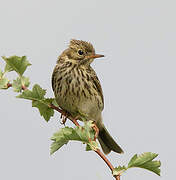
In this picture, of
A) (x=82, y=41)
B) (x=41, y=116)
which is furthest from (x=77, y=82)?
(x=41, y=116)

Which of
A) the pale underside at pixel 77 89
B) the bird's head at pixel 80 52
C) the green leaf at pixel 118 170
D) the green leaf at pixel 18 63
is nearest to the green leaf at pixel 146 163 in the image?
the green leaf at pixel 118 170

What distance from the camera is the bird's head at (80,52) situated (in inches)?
189

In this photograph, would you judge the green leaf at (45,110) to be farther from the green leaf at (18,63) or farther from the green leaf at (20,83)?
the green leaf at (18,63)

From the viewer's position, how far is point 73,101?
4574 mm

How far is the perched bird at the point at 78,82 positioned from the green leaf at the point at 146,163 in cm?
231

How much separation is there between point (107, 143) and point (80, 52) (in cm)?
162

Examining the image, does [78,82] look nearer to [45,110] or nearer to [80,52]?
[80,52]

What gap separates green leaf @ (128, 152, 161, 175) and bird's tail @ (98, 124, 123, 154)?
3.17 meters

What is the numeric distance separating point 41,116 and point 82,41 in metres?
2.18

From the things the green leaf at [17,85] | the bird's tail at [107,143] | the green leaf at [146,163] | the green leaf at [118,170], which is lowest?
the bird's tail at [107,143]

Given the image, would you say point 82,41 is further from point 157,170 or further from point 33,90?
point 157,170

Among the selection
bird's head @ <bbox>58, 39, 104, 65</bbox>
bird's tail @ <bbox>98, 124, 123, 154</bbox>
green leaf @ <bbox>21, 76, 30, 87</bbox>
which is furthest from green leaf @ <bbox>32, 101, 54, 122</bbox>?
bird's tail @ <bbox>98, 124, 123, 154</bbox>

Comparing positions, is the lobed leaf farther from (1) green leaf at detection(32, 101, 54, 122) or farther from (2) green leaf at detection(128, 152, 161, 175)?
(2) green leaf at detection(128, 152, 161, 175)

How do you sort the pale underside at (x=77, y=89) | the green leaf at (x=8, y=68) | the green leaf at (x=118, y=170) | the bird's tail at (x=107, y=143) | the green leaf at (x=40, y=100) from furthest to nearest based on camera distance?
the bird's tail at (x=107, y=143), the pale underside at (x=77, y=89), the green leaf at (x=8, y=68), the green leaf at (x=40, y=100), the green leaf at (x=118, y=170)
